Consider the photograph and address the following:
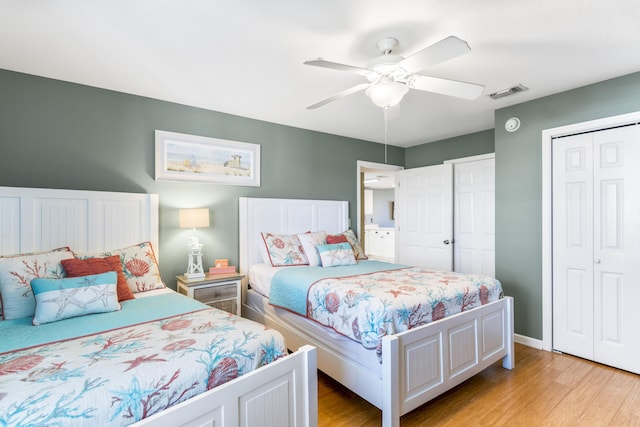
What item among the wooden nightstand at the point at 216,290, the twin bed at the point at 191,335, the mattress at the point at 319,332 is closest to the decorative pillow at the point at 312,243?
the twin bed at the point at 191,335

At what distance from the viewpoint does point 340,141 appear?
14.6 ft

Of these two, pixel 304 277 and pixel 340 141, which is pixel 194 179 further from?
pixel 340 141

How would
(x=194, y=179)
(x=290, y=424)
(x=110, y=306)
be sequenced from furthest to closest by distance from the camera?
1. (x=194, y=179)
2. (x=110, y=306)
3. (x=290, y=424)

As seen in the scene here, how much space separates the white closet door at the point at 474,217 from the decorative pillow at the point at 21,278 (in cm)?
430

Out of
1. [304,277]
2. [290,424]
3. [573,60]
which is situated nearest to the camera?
[290,424]

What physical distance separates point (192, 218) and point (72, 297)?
127 cm

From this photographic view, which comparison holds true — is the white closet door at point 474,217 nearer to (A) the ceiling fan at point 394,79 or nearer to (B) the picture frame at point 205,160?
(A) the ceiling fan at point 394,79

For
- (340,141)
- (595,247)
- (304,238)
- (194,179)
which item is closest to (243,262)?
(304,238)

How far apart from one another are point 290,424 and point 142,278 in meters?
1.64

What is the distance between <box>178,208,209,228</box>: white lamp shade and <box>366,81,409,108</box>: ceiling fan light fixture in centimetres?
191

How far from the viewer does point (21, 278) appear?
6.03 feet

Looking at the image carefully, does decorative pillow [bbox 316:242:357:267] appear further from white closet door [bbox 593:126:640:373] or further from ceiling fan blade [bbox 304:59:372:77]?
white closet door [bbox 593:126:640:373]

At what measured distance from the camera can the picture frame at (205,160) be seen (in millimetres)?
3055

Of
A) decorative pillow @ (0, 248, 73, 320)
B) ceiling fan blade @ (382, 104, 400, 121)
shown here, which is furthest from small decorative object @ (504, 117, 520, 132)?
decorative pillow @ (0, 248, 73, 320)
